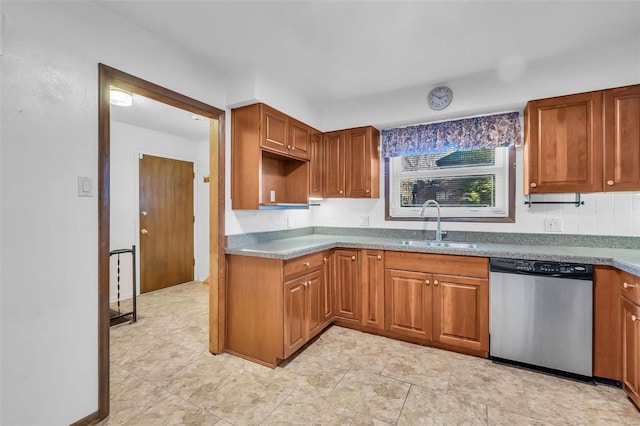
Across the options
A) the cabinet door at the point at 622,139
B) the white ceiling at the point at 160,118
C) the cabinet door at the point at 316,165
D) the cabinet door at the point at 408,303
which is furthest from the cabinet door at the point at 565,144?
the white ceiling at the point at 160,118

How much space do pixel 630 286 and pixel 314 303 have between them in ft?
7.24

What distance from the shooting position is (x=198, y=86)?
2346 mm

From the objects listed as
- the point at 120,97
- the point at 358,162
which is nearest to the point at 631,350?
the point at 358,162

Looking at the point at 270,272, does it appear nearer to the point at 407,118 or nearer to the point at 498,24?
the point at 407,118

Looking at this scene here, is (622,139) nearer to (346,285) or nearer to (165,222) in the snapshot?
A: (346,285)

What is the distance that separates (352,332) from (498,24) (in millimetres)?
2756

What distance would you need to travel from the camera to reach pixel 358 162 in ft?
10.6

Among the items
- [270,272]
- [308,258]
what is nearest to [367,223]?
[308,258]

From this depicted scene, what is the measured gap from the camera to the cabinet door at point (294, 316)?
2.30 meters

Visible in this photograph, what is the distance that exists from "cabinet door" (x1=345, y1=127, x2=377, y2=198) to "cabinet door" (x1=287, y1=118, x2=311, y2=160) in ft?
1.52

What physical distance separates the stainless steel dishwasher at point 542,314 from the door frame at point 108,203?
88.9 inches

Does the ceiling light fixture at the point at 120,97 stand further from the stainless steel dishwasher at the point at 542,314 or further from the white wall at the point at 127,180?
the stainless steel dishwasher at the point at 542,314

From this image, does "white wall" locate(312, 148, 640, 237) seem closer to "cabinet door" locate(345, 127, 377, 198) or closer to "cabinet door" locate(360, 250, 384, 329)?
"cabinet door" locate(345, 127, 377, 198)

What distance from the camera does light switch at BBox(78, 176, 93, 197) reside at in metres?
1.65
